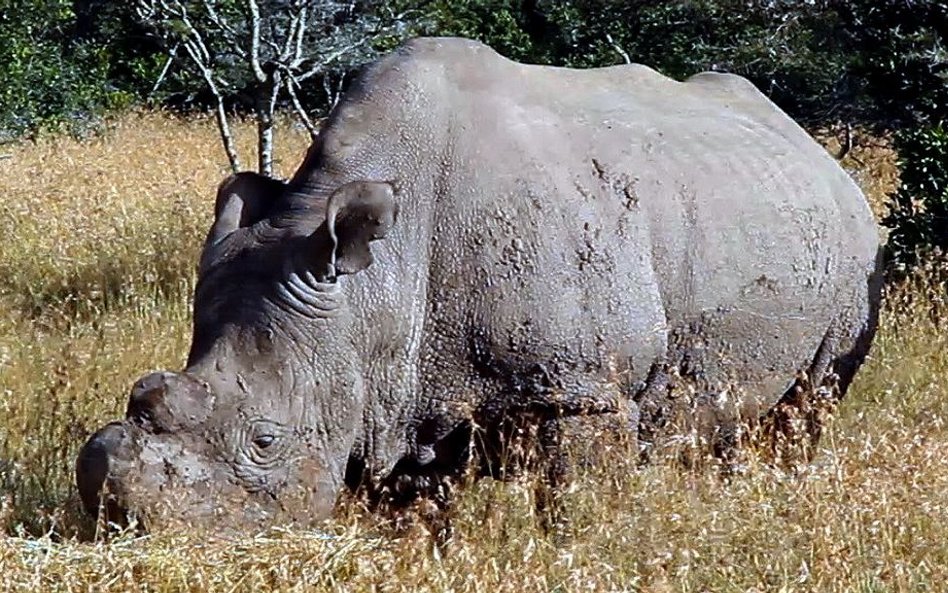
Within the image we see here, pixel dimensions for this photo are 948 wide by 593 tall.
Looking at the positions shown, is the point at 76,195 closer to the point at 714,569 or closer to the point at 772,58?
the point at 772,58

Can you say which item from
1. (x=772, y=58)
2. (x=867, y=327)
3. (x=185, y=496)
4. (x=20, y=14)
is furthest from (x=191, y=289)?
(x=20, y=14)

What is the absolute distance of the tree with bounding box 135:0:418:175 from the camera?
33.7 ft

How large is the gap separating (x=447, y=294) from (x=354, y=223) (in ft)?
1.63

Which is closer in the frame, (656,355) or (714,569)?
(714,569)

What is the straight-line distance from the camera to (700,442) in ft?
19.8

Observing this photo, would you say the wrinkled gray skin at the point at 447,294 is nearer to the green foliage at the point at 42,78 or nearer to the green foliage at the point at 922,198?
the green foliage at the point at 922,198

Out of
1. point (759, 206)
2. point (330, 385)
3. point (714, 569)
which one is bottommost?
point (714, 569)

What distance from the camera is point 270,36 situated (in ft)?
36.6

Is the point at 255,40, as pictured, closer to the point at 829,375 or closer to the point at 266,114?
the point at 266,114

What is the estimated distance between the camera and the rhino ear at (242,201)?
5402 millimetres

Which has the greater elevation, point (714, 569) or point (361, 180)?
point (361, 180)

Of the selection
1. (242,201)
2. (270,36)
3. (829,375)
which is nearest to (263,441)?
(242,201)

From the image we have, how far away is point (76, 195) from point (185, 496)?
9202 mm

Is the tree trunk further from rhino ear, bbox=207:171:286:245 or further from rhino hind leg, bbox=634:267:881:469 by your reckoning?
rhino ear, bbox=207:171:286:245
